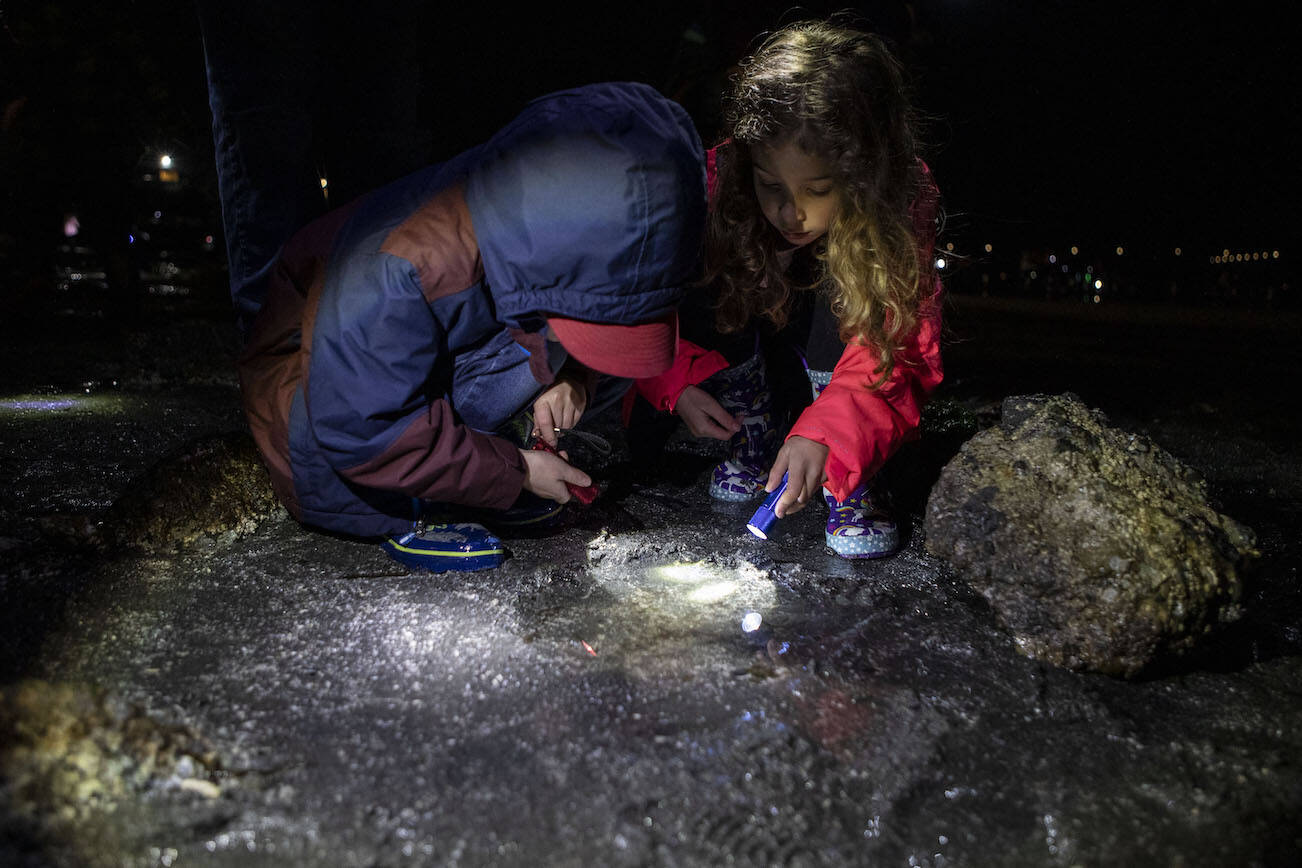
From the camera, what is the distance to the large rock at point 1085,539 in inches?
60.1

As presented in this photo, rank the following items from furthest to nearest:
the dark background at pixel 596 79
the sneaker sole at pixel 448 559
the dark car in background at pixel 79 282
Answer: the dark car in background at pixel 79 282 < the dark background at pixel 596 79 < the sneaker sole at pixel 448 559

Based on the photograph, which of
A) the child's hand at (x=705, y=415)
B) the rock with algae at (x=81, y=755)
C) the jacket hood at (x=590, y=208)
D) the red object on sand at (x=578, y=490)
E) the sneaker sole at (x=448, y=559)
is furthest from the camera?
the child's hand at (x=705, y=415)

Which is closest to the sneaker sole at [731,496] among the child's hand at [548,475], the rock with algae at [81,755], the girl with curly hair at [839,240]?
the girl with curly hair at [839,240]

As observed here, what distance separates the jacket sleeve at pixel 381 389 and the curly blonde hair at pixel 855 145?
87cm

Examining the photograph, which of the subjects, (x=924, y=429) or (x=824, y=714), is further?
(x=924, y=429)

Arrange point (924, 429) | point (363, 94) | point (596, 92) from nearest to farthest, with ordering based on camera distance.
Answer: point (596, 92) → point (363, 94) → point (924, 429)

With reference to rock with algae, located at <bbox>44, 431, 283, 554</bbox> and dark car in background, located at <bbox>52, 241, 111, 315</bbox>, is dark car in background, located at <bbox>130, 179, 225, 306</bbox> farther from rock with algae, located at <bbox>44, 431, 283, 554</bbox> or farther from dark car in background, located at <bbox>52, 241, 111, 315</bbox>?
rock with algae, located at <bbox>44, 431, 283, 554</bbox>

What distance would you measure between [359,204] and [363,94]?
111cm

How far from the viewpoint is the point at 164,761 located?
116cm

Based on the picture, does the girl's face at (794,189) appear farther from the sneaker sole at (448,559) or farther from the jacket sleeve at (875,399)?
the sneaker sole at (448,559)

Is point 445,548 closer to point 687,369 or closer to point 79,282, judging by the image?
point 687,369

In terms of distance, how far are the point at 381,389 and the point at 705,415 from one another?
104 cm

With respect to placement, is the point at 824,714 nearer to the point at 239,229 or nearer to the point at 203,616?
the point at 203,616

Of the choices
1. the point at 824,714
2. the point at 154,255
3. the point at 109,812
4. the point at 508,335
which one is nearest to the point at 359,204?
the point at 508,335
